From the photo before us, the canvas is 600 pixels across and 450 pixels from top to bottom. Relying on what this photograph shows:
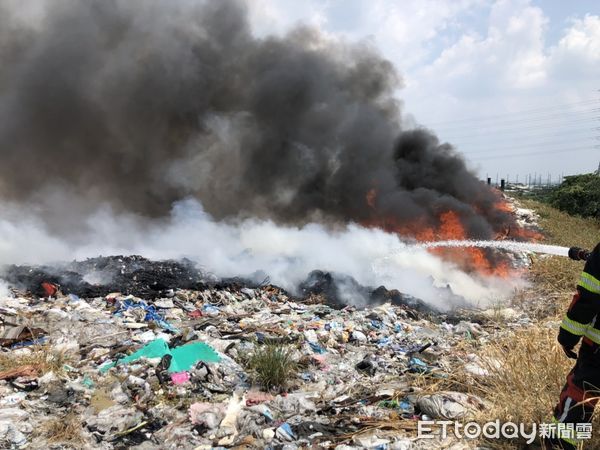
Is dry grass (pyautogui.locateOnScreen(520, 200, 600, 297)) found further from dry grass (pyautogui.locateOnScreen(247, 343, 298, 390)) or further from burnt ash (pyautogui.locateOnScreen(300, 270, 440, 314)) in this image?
dry grass (pyautogui.locateOnScreen(247, 343, 298, 390))

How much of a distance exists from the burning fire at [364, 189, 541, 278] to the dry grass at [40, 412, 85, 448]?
443 inches

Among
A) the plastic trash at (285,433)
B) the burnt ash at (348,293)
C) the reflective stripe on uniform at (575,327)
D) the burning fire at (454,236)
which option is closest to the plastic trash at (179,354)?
the plastic trash at (285,433)

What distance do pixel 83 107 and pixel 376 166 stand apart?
10.7 meters

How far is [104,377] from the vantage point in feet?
16.8

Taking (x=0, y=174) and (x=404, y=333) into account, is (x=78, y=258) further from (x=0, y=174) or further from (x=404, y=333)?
(x=404, y=333)

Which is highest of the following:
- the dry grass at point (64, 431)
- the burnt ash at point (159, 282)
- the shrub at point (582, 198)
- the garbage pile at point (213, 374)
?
the shrub at point (582, 198)

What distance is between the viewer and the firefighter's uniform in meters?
2.80

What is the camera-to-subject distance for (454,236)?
14.0 meters

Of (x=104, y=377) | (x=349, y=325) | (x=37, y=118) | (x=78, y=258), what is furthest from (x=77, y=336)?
(x=37, y=118)

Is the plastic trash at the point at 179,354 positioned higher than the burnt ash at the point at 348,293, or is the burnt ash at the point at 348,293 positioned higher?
the burnt ash at the point at 348,293

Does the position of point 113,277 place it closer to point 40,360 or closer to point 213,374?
point 40,360

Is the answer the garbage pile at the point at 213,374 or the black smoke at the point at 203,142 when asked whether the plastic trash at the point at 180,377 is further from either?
the black smoke at the point at 203,142

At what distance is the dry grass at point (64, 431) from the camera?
3.94 m

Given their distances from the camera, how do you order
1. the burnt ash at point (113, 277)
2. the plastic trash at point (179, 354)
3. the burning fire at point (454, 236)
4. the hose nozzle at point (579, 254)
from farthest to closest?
the burning fire at point (454, 236) < the burnt ash at point (113, 277) < the plastic trash at point (179, 354) < the hose nozzle at point (579, 254)
